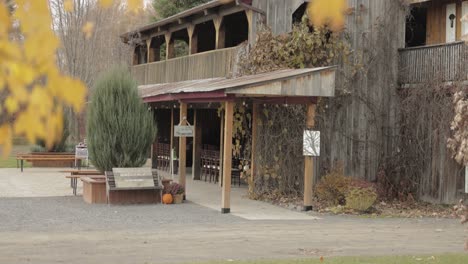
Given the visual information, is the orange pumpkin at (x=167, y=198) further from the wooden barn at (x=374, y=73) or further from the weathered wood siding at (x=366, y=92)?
the weathered wood siding at (x=366, y=92)

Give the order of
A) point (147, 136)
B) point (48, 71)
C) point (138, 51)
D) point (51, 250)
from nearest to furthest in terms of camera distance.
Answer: point (48, 71) < point (51, 250) < point (147, 136) < point (138, 51)

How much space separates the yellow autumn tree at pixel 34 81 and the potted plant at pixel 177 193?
14.1 meters

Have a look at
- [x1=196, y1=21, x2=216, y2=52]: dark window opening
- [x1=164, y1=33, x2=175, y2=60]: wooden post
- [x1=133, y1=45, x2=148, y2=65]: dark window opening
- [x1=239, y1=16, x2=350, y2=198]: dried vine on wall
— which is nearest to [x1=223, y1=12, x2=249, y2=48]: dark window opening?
[x1=196, y1=21, x2=216, y2=52]: dark window opening

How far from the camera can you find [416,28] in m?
22.4

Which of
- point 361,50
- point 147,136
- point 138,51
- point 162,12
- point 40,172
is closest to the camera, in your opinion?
point 147,136

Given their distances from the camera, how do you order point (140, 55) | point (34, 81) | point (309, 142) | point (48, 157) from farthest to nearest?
point (140, 55) < point (48, 157) < point (309, 142) < point (34, 81)

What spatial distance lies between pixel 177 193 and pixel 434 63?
8.10m

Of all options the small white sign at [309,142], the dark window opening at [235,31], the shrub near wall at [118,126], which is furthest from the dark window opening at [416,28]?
the shrub near wall at [118,126]

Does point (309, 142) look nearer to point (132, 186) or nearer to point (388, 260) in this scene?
point (132, 186)

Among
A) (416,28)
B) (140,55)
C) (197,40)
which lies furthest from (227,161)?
(140,55)

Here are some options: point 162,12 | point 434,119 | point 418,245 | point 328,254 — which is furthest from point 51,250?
point 162,12

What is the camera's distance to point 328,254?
1079 centimetres

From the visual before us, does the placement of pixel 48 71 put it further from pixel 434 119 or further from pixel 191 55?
pixel 191 55

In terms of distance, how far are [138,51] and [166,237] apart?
22045 millimetres
